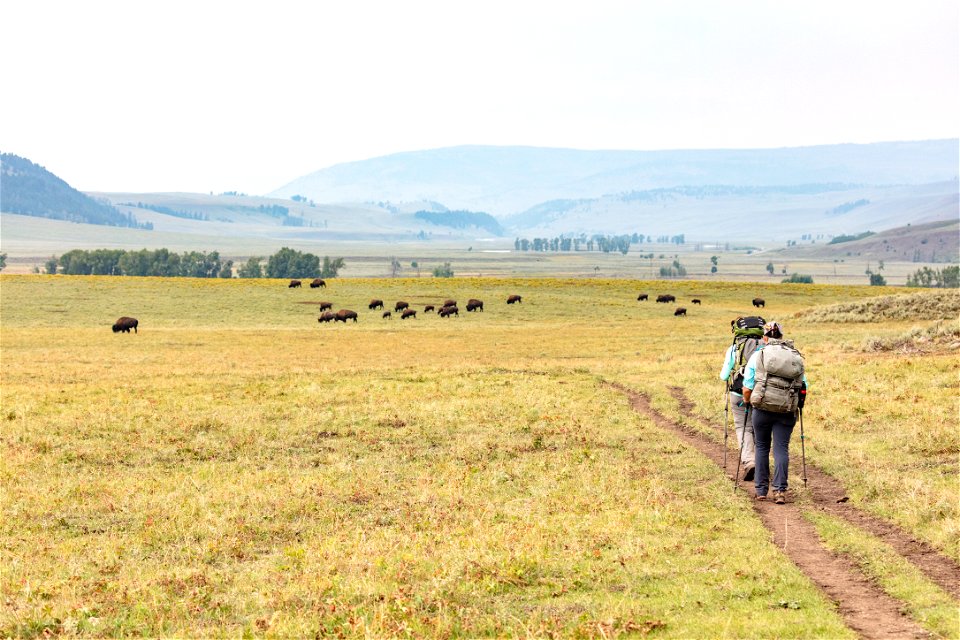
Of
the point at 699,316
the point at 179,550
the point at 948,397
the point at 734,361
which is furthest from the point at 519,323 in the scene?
the point at 179,550

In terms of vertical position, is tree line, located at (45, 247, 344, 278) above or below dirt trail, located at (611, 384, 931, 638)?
above

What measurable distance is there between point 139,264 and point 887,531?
157 m

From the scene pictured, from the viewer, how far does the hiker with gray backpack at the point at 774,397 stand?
14.9m

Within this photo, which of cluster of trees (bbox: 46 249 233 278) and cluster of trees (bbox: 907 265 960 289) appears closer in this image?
cluster of trees (bbox: 46 249 233 278)

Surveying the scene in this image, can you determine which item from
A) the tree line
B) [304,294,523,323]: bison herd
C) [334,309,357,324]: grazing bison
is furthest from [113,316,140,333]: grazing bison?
the tree line

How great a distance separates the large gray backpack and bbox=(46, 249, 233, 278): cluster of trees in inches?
5925

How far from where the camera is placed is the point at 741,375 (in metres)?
16.5

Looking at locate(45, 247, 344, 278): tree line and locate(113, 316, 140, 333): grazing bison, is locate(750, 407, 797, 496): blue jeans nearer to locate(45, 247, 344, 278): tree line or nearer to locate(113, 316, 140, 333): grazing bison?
locate(113, 316, 140, 333): grazing bison

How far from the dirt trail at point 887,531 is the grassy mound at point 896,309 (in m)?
49.6

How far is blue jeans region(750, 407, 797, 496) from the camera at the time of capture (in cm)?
1520

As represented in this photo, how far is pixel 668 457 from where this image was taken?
61.2 ft

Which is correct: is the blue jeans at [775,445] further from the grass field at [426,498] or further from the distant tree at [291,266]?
the distant tree at [291,266]

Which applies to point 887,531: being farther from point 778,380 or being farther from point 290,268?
point 290,268

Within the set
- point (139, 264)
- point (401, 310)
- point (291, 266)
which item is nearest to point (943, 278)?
point (291, 266)
